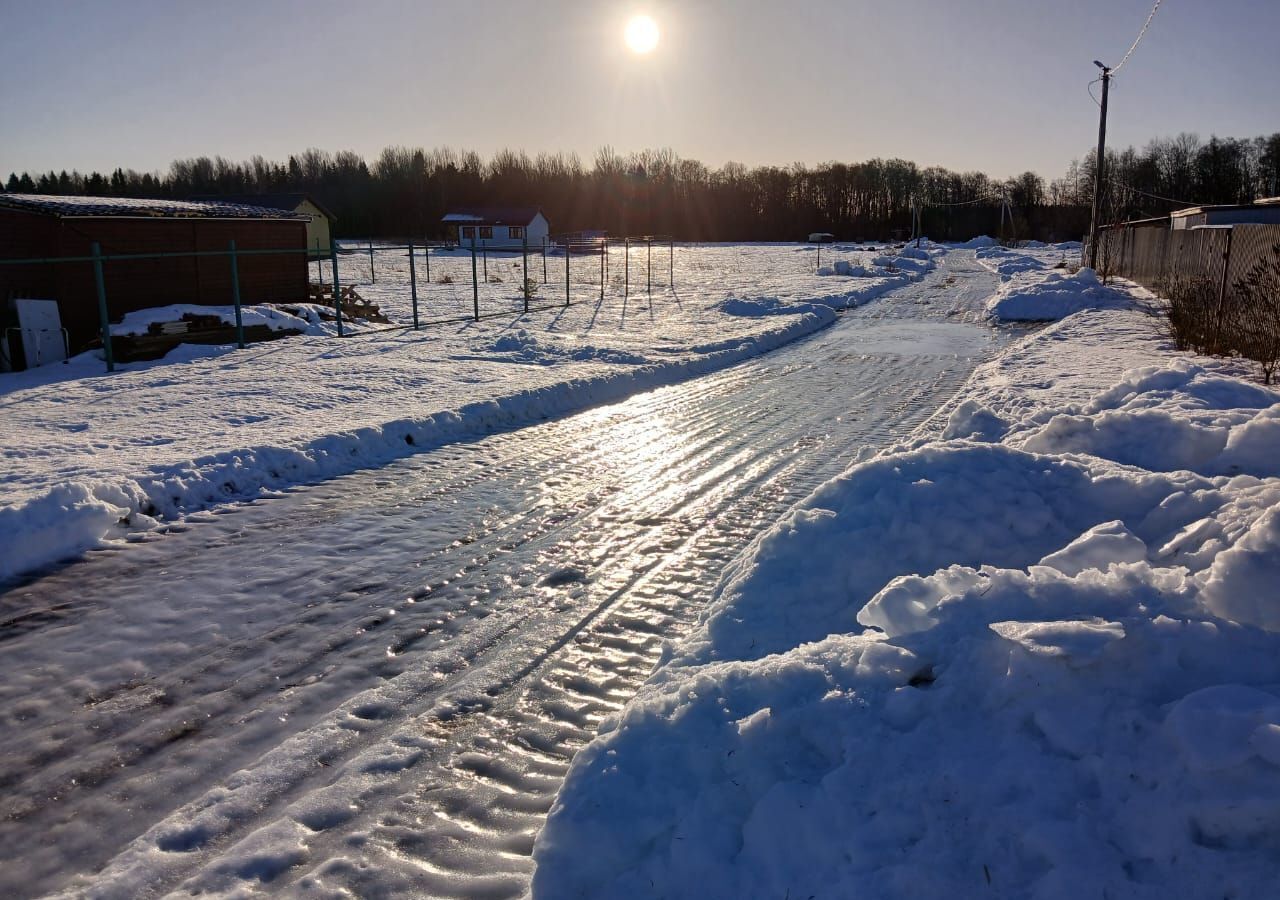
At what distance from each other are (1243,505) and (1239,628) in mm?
1439

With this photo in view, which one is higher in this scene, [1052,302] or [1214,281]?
[1214,281]

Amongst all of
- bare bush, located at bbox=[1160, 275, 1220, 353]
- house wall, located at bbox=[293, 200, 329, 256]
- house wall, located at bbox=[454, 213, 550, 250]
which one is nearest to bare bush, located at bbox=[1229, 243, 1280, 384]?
bare bush, located at bbox=[1160, 275, 1220, 353]

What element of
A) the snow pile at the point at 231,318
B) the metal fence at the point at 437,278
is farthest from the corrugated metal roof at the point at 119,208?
the snow pile at the point at 231,318

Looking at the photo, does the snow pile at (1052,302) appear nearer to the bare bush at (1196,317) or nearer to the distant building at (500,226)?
the bare bush at (1196,317)

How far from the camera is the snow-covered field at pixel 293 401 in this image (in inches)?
301

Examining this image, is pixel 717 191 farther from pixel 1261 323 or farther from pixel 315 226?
pixel 1261 323

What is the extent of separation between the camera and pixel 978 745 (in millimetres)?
3082

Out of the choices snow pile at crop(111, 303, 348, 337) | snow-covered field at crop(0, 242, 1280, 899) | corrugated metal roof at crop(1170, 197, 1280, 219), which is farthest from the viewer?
corrugated metal roof at crop(1170, 197, 1280, 219)

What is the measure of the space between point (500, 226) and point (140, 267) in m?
67.6

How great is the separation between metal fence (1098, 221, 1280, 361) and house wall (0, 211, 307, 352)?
65.6 feet

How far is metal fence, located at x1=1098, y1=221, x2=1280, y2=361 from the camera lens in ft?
48.3

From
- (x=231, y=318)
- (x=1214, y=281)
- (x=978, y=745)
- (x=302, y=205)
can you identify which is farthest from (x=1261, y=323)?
(x=302, y=205)

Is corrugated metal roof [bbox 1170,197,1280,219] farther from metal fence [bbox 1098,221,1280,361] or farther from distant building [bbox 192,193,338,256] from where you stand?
distant building [bbox 192,193,338,256]

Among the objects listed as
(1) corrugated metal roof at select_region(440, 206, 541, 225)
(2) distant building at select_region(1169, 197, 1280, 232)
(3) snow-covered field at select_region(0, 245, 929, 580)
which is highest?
(1) corrugated metal roof at select_region(440, 206, 541, 225)
